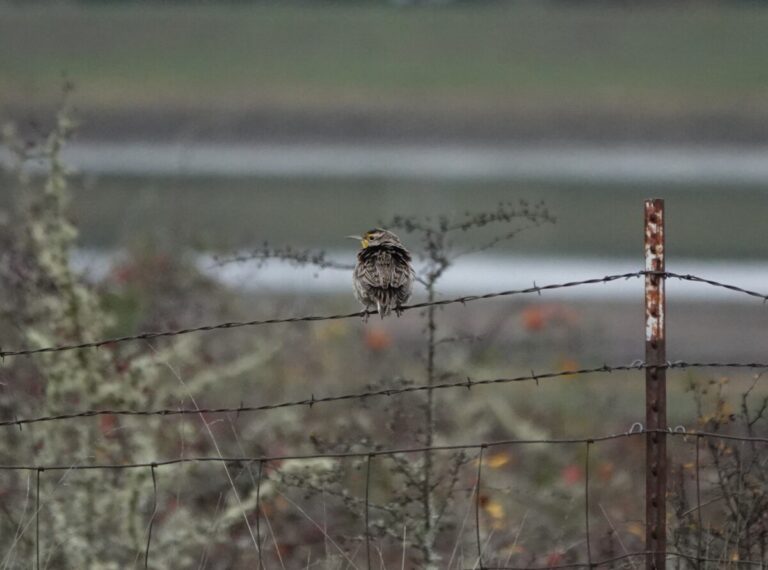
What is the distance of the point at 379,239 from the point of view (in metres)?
9.18

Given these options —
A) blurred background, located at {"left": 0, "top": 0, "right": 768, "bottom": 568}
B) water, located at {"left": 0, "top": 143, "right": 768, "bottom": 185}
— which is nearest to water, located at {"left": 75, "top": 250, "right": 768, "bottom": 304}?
blurred background, located at {"left": 0, "top": 0, "right": 768, "bottom": 568}

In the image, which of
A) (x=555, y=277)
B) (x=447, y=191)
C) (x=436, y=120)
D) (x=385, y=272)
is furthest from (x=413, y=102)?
(x=385, y=272)

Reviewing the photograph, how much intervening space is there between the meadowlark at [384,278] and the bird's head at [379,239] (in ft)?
0.49

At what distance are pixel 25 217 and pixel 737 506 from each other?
178 inches

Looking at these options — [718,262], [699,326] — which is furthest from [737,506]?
[718,262]

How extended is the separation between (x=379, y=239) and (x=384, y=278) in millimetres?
645

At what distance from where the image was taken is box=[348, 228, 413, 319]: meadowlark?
8.58 meters

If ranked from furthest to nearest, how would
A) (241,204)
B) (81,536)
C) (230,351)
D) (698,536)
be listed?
(241,204) < (230,351) < (81,536) < (698,536)

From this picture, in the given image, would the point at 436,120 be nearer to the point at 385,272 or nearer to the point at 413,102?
the point at 413,102

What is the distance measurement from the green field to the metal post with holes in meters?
26.5

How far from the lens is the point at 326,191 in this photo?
98.8ft

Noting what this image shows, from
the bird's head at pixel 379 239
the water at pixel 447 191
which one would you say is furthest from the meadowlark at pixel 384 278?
the water at pixel 447 191

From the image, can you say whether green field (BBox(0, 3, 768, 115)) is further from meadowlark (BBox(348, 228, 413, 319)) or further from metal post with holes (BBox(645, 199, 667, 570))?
metal post with holes (BBox(645, 199, 667, 570))

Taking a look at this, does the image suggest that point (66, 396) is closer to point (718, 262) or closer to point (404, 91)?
point (718, 262)
